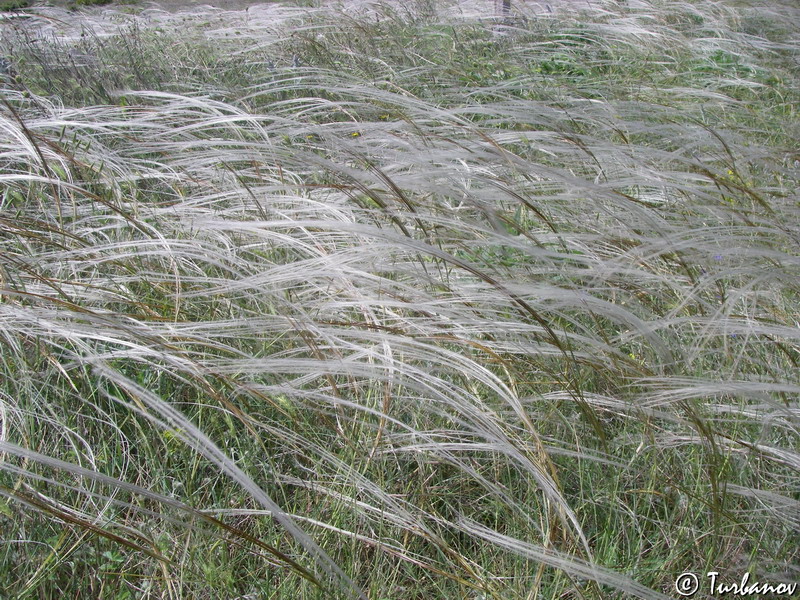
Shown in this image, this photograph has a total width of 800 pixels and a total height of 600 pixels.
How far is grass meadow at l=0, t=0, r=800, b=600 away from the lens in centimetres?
100

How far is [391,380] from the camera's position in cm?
114

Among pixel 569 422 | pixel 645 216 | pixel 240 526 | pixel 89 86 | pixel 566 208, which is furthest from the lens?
pixel 89 86

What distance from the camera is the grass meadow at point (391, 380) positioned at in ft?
3.30

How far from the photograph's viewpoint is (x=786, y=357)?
55.2 inches

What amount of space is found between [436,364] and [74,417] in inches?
25.2

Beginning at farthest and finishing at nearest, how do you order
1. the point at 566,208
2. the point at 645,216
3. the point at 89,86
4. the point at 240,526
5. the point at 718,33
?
the point at 718,33 < the point at 89,86 < the point at 566,208 < the point at 645,216 < the point at 240,526

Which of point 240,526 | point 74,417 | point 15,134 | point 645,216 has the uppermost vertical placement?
point 15,134

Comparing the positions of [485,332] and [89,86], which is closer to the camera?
[485,332]

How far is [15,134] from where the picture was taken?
1.79 m

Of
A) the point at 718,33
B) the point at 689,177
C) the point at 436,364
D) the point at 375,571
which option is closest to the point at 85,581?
the point at 375,571

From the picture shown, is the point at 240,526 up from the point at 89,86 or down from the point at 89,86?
down

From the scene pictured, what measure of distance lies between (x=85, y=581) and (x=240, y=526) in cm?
23

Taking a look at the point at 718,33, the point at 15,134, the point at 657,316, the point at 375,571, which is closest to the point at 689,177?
the point at 657,316

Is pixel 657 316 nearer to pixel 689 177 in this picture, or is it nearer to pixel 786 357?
pixel 786 357
